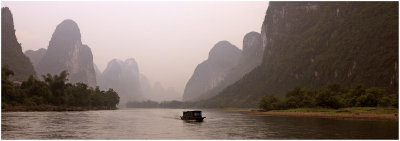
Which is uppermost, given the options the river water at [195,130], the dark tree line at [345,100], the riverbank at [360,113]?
the dark tree line at [345,100]

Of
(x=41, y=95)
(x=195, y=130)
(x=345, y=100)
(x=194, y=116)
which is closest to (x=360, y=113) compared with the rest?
(x=345, y=100)

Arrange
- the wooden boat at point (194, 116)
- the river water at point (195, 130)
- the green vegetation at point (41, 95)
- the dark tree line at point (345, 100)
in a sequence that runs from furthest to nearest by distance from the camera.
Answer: the green vegetation at point (41, 95), the dark tree line at point (345, 100), the wooden boat at point (194, 116), the river water at point (195, 130)

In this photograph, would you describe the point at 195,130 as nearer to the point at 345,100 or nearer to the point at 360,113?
the point at 360,113

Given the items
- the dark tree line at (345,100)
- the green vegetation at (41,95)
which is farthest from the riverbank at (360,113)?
the green vegetation at (41,95)

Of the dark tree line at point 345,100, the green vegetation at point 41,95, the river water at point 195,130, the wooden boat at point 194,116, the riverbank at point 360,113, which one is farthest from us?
the green vegetation at point 41,95

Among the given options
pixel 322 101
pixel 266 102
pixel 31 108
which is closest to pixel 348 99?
pixel 322 101

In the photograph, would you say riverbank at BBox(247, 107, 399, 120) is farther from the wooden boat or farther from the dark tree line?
the wooden boat

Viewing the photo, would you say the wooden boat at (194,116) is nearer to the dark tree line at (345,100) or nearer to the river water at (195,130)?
the river water at (195,130)

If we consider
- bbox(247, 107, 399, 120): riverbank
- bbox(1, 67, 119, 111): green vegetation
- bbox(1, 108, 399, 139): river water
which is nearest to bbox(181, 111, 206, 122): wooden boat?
bbox(1, 108, 399, 139): river water

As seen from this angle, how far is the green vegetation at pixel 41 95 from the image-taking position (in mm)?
124812

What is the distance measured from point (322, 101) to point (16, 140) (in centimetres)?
10412

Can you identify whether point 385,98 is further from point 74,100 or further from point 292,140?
point 74,100

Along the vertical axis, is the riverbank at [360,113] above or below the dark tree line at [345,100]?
below

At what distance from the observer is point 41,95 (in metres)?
150
